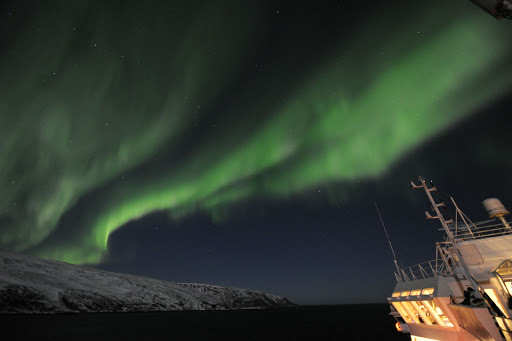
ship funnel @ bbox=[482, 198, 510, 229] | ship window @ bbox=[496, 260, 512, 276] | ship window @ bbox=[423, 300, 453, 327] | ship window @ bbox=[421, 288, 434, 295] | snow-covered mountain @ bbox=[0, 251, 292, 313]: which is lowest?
ship window @ bbox=[423, 300, 453, 327]

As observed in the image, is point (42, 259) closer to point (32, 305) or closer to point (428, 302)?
point (32, 305)

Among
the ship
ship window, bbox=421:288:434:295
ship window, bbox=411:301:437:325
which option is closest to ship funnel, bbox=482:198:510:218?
the ship

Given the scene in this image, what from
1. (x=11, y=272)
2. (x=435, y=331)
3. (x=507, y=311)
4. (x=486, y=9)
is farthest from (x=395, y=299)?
(x=11, y=272)

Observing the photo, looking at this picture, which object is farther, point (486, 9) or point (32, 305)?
point (32, 305)

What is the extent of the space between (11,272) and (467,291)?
194m

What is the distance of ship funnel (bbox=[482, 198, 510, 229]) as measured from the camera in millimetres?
21484

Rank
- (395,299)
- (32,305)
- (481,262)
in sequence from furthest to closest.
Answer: (32,305)
(395,299)
(481,262)

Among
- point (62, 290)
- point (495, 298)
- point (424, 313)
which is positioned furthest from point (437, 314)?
point (62, 290)

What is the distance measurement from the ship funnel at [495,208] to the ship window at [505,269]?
6977 mm

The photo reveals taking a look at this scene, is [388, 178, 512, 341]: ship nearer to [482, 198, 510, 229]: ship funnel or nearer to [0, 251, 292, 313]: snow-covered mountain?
[482, 198, 510, 229]: ship funnel

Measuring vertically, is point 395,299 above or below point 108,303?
below

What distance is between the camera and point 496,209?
71.2ft

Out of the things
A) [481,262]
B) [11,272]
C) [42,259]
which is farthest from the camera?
[42,259]

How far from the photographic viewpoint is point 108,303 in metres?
154
